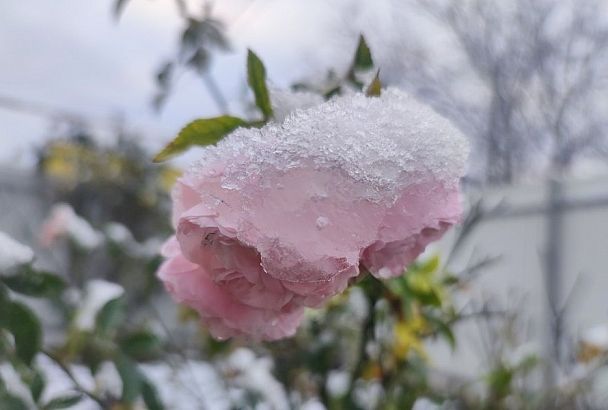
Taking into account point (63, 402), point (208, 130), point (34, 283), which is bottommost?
point (63, 402)

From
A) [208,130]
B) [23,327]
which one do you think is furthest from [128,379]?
[208,130]

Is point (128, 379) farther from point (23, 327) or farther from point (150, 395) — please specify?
point (23, 327)

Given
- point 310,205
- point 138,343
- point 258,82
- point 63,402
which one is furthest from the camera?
point 138,343

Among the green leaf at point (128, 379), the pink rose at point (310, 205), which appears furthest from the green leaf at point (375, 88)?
the green leaf at point (128, 379)

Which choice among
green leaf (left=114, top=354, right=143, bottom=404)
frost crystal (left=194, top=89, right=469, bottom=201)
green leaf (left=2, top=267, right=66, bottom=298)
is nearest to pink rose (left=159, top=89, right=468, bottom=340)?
frost crystal (left=194, top=89, right=469, bottom=201)

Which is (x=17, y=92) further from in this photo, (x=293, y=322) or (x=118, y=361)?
(x=293, y=322)

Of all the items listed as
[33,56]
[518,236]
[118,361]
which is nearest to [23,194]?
[33,56]

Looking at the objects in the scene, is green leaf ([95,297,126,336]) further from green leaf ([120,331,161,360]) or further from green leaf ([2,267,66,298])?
green leaf ([2,267,66,298])
